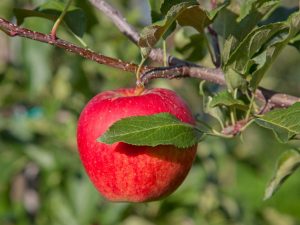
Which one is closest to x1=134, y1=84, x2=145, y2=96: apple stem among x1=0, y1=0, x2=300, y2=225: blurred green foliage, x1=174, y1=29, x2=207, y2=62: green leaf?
x1=174, y1=29, x2=207, y2=62: green leaf

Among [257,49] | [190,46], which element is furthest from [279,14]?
[257,49]

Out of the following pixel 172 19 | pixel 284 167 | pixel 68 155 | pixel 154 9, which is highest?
pixel 172 19

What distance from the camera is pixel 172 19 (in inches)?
43.3

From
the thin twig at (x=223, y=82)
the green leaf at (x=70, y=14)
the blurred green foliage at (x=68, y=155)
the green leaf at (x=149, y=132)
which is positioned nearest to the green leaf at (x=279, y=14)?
the thin twig at (x=223, y=82)

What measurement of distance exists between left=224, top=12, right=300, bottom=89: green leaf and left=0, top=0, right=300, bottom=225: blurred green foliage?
3.77 ft

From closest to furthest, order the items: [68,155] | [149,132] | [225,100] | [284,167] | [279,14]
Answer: [149,132]
[225,100]
[284,167]
[279,14]
[68,155]

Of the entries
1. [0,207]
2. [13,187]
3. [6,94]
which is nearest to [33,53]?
[6,94]

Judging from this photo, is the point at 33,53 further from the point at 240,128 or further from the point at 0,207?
the point at 240,128

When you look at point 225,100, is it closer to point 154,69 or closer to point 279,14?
point 154,69

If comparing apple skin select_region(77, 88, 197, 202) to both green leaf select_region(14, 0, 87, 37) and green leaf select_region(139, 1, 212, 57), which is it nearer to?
green leaf select_region(139, 1, 212, 57)

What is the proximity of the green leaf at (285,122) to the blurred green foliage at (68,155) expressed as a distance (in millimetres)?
1244

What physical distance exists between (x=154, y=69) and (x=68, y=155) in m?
1.34

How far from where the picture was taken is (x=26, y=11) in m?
1.34

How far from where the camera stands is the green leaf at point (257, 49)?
43.9 inches
